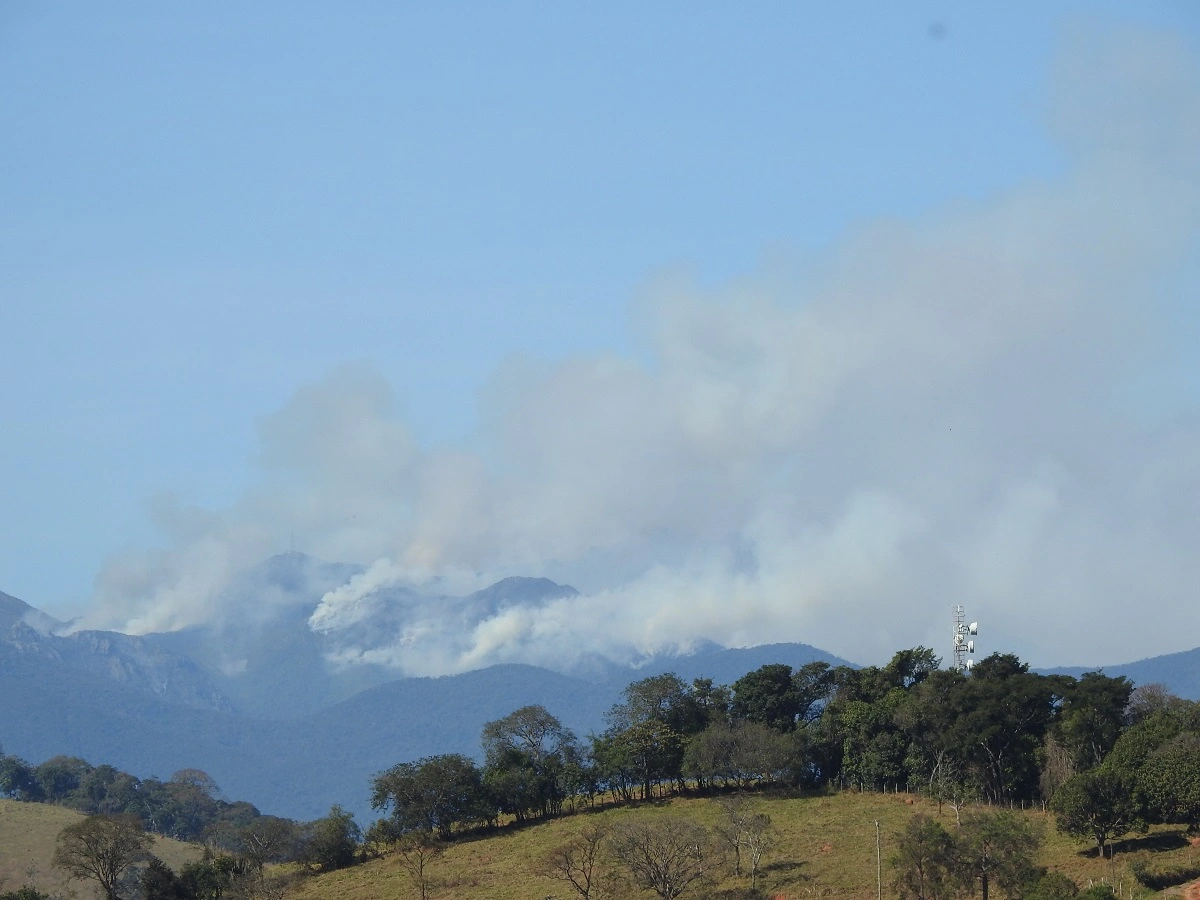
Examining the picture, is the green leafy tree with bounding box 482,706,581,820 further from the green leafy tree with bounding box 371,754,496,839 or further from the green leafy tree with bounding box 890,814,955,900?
the green leafy tree with bounding box 890,814,955,900

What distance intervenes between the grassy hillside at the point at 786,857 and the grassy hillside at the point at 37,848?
2462 centimetres

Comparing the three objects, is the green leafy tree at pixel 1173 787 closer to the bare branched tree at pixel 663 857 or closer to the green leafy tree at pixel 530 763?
the bare branched tree at pixel 663 857

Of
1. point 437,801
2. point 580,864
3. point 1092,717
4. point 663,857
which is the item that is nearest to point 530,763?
point 437,801

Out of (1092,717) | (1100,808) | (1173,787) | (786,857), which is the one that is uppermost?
(1092,717)

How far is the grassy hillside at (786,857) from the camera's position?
76.4m

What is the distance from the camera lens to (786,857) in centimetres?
8456

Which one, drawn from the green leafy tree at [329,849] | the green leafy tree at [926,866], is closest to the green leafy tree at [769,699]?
the green leafy tree at [329,849]

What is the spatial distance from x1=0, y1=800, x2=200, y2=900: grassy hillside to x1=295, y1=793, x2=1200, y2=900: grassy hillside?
2462 centimetres

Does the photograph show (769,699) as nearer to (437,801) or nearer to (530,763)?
(530,763)


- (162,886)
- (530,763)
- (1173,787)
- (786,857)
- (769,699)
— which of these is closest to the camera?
(1173,787)

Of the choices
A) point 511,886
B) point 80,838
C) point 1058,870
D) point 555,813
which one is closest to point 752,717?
point 555,813

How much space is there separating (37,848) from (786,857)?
2713 inches

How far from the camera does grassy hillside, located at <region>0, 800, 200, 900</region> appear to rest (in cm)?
10775

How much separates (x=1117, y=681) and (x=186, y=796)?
13783cm
